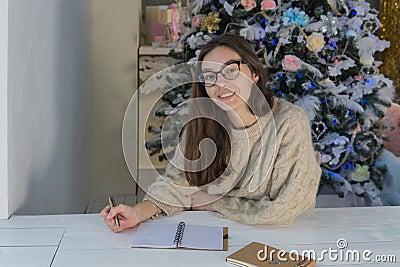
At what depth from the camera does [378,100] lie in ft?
9.37

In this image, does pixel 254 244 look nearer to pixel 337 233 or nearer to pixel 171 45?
pixel 337 233

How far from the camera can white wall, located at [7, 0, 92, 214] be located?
1.57 meters

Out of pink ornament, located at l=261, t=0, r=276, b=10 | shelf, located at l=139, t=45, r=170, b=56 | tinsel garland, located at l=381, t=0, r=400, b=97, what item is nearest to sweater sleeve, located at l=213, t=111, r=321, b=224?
pink ornament, located at l=261, t=0, r=276, b=10

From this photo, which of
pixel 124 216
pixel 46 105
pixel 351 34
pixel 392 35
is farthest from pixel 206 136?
pixel 392 35

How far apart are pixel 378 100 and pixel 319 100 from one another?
1.09 ft

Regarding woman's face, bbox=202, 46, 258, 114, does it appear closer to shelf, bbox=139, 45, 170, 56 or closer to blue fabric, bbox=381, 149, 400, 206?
blue fabric, bbox=381, 149, 400, 206

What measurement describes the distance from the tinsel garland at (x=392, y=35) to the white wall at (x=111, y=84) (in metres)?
2.28

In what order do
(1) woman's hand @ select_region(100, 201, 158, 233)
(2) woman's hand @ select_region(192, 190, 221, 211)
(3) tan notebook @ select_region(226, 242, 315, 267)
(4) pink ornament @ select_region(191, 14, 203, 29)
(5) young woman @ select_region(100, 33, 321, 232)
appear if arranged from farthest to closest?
1. (4) pink ornament @ select_region(191, 14, 203, 29)
2. (2) woman's hand @ select_region(192, 190, 221, 211)
3. (5) young woman @ select_region(100, 33, 321, 232)
4. (1) woman's hand @ select_region(100, 201, 158, 233)
5. (3) tan notebook @ select_region(226, 242, 315, 267)

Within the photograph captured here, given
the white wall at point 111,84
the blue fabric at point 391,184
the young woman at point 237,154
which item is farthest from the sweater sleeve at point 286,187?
A: the white wall at point 111,84

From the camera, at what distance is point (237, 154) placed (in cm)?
170

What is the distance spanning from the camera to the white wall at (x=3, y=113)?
4.76ft

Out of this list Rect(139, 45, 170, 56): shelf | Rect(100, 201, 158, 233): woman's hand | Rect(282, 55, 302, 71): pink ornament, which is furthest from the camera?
Rect(139, 45, 170, 56): shelf

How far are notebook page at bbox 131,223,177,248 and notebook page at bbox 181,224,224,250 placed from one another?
0.12ft

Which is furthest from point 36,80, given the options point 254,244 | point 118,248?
point 254,244
